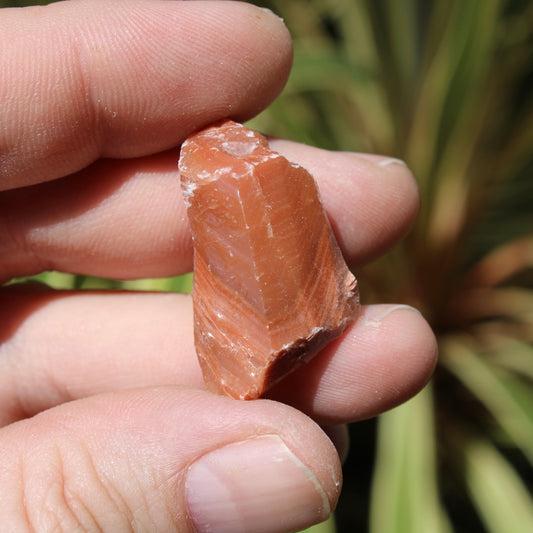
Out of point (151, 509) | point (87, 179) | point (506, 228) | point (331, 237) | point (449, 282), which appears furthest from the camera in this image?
point (506, 228)

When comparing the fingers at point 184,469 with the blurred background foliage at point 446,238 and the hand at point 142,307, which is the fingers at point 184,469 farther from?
the blurred background foliage at point 446,238

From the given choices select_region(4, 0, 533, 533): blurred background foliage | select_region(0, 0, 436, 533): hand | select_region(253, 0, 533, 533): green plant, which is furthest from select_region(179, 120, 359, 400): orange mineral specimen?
select_region(253, 0, 533, 533): green plant

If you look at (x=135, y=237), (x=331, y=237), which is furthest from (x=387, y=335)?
(x=135, y=237)

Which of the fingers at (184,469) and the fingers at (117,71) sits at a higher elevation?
the fingers at (117,71)

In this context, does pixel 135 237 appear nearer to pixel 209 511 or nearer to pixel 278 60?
pixel 278 60

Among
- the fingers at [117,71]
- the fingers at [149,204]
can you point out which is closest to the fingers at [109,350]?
the fingers at [149,204]

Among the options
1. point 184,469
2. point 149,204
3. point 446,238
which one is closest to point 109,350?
point 149,204
